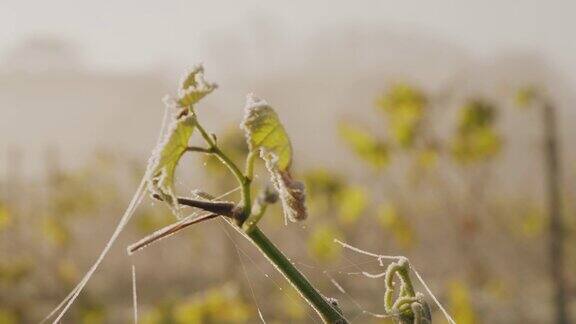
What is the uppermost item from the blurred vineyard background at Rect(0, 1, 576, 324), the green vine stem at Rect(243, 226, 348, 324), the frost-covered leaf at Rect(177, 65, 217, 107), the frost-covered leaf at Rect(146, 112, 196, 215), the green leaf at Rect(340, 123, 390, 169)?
the frost-covered leaf at Rect(177, 65, 217, 107)

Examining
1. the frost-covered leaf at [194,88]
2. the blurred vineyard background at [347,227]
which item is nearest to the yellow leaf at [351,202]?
the blurred vineyard background at [347,227]

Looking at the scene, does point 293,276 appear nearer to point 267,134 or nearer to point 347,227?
point 267,134

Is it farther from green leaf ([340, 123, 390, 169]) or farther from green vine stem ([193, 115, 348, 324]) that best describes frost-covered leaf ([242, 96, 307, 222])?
green leaf ([340, 123, 390, 169])

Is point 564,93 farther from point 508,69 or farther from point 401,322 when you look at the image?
point 401,322

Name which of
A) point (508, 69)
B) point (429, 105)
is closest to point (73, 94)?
point (508, 69)

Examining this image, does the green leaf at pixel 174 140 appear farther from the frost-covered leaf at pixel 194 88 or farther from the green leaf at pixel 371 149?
the green leaf at pixel 371 149

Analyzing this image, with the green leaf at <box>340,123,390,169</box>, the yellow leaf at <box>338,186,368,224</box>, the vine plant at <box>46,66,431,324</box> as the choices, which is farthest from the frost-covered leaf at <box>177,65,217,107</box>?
the yellow leaf at <box>338,186,368,224</box>

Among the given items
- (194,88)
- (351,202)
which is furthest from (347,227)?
(194,88)
